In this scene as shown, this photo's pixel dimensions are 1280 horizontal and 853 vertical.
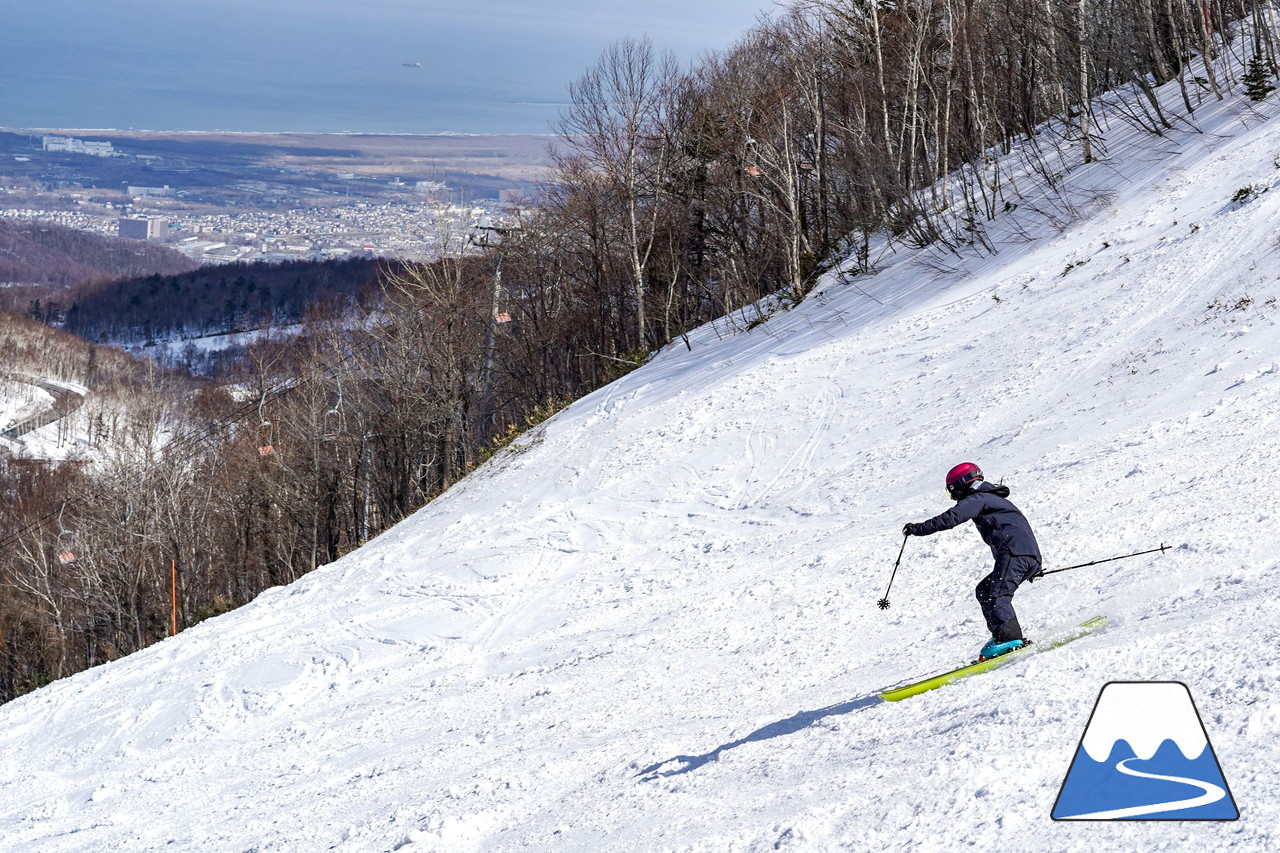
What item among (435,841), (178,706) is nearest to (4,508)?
(178,706)

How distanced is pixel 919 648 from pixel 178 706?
8.99m

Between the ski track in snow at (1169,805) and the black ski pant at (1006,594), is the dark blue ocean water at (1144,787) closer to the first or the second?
the ski track in snow at (1169,805)

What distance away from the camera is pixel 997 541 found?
7.34m

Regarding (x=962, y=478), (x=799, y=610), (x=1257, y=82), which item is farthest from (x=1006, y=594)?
(x=1257, y=82)

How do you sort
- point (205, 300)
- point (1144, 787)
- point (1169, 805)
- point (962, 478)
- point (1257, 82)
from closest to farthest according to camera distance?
point (1169, 805) < point (1144, 787) < point (962, 478) < point (1257, 82) < point (205, 300)

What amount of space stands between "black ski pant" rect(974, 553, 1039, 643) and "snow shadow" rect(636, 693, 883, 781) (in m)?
0.99

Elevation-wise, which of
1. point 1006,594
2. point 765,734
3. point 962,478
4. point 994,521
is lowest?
point 765,734

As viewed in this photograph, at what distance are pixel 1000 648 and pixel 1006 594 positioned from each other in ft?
1.25

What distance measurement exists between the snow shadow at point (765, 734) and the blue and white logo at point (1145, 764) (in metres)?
1.86

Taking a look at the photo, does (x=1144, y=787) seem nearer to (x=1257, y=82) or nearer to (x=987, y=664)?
(x=987, y=664)

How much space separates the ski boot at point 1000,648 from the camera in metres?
7.14

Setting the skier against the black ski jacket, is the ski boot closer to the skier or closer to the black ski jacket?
the skier

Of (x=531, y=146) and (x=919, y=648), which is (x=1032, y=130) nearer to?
(x=919, y=648)

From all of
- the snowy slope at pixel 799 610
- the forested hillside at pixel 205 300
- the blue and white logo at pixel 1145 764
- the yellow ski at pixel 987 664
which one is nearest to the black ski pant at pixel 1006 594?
the yellow ski at pixel 987 664
